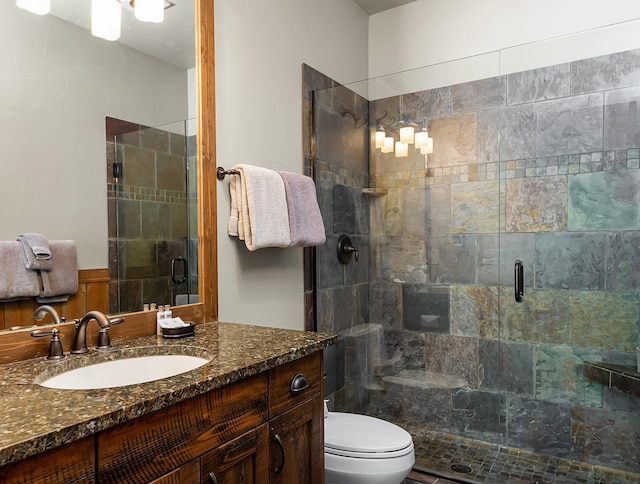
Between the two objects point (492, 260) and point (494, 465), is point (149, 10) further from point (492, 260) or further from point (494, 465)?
point (494, 465)

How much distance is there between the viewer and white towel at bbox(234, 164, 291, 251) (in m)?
1.93

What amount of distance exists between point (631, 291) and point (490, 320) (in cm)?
63

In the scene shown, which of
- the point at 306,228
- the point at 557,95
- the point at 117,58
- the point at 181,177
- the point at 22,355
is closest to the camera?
the point at 22,355

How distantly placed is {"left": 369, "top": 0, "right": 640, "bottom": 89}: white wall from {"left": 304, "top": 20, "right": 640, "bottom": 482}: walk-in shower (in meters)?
0.03

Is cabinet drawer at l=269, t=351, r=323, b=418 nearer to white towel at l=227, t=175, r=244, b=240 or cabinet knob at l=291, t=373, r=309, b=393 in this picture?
cabinet knob at l=291, t=373, r=309, b=393

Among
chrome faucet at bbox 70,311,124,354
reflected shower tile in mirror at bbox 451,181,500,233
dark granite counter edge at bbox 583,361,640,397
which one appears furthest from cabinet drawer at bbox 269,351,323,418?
dark granite counter edge at bbox 583,361,640,397

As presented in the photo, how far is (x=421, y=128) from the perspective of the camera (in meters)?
2.47

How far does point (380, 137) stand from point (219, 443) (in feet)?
6.18

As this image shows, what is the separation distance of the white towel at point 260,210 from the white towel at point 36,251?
0.75 meters

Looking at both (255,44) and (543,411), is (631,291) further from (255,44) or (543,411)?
(255,44)

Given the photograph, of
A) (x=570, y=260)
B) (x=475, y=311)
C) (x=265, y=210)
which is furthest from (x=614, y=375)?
(x=265, y=210)

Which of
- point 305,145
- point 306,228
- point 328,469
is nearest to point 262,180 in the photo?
point 306,228

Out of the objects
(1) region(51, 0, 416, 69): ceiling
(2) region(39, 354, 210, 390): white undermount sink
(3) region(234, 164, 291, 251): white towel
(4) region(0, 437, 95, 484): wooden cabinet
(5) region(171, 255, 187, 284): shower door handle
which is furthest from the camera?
(3) region(234, 164, 291, 251): white towel

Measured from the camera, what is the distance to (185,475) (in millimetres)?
1025
